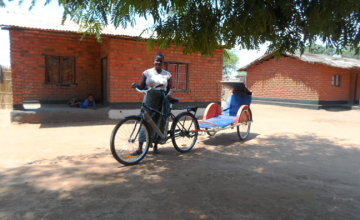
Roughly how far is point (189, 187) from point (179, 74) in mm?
7695

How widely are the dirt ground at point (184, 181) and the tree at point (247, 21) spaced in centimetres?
178

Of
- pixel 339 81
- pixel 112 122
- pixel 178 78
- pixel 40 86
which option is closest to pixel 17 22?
pixel 40 86

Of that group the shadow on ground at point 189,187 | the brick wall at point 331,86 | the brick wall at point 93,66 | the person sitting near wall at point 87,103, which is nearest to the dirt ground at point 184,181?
the shadow on ground at point 189,187

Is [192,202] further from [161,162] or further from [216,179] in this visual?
[161,162]

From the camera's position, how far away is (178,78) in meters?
10.8

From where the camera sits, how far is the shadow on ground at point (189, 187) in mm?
2814

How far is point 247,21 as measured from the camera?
2717mm

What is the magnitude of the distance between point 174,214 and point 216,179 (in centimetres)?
122

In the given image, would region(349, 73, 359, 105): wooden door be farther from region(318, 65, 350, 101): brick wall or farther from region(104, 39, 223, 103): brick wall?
region(104, 39, 223, 103): brick wall

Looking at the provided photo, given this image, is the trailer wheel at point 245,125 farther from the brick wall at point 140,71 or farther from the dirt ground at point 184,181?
the brick wall at point 140,71

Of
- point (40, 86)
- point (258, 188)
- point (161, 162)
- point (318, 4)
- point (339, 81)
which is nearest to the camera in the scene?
point (318, 4)

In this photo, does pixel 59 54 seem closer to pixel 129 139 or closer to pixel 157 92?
pixel 157 92

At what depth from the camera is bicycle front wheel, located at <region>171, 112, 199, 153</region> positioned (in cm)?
523

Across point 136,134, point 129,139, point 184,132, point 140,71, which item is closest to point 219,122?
point 184,132
